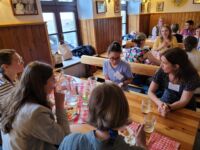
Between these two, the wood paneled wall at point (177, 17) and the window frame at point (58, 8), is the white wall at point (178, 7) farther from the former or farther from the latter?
the window frame at point (58, 8)

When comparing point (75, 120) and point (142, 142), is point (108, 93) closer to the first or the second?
point (142, 142)

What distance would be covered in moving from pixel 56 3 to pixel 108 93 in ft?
10.8

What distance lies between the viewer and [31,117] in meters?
0.80

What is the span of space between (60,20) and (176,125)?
3192 millimetres

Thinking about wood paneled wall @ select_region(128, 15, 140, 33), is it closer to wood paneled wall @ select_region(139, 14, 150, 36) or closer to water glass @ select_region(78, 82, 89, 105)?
wood paneled wall @ select_region(139, 14, 150, 36)

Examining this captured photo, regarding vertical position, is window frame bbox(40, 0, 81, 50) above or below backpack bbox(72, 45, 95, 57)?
above

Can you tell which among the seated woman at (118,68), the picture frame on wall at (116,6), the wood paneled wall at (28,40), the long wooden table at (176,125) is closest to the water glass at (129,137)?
the long wooden table at (176,125)

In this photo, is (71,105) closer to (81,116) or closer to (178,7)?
(81,116)

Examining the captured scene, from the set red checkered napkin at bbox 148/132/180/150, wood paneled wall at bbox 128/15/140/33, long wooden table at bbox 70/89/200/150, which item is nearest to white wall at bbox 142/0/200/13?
wood paneled wall at bbox 128/15/140/33

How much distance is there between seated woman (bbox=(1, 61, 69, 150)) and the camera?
816 millimetres

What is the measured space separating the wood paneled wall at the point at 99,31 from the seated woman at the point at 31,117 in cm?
306

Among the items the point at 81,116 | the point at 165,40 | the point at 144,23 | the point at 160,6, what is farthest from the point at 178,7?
the point at 81,116

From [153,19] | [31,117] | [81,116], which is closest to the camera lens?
[31,117]

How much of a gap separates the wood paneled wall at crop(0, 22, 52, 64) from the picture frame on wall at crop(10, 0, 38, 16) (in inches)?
7.0
